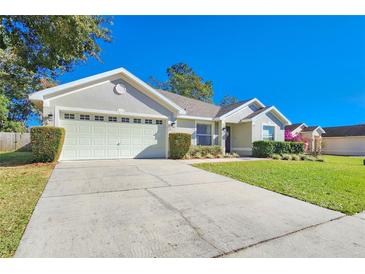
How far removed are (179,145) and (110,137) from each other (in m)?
3.99

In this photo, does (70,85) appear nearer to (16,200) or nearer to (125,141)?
(125,141)

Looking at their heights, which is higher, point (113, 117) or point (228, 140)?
point (113, 117)

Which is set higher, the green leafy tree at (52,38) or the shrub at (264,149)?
the green leafy tree at (52,38)

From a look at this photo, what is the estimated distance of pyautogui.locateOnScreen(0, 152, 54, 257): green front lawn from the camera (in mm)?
2861

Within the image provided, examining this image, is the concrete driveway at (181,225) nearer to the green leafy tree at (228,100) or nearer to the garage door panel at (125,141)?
the garage door panel at (125,141)

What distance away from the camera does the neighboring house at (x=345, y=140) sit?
28109 mm

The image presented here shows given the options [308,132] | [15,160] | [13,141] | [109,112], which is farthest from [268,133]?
[13,141]

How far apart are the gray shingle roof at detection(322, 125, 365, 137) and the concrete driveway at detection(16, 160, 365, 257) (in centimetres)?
3135

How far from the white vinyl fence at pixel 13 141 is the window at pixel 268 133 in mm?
21120

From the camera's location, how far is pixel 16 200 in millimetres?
4500

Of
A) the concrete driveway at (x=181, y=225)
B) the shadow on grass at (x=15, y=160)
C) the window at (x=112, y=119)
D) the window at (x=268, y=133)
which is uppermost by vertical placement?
the window at (x=112, y=119)

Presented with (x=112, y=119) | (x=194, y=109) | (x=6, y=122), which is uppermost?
(x=194, y=109)

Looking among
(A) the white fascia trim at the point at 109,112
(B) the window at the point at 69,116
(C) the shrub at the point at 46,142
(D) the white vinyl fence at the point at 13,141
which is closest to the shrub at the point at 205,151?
(A) the white fascia trim at the point at 109,112
